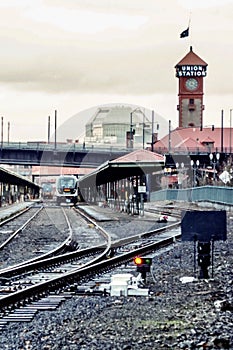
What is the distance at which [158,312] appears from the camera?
36.0 feet

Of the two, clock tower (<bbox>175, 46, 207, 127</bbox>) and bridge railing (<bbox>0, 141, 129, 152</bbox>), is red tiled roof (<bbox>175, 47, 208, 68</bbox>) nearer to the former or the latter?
clock tower (<bbox>175, 46, 207, 127</bbox>)

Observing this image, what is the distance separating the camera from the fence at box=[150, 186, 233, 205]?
174 ft

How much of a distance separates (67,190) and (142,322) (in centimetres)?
7607

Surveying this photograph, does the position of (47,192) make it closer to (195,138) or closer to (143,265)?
(195,138)

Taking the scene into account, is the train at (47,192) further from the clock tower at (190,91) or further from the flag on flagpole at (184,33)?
the flag on flagpole at (184,33)

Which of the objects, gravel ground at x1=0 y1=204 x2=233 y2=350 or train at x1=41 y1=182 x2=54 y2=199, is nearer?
gravel ground at x1=0 y1=204 x2=233 y2=350

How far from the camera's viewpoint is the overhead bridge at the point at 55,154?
10550 cm

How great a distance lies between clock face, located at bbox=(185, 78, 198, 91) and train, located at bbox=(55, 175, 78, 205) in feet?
328

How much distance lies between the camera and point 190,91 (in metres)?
183

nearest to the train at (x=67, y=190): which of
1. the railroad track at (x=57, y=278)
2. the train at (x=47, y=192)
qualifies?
the railroad track at (x=57, y=278)

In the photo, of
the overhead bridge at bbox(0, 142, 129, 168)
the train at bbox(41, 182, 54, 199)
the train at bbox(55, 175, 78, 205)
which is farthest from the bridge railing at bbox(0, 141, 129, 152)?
the train at bbox(41, 182, 54, 199)

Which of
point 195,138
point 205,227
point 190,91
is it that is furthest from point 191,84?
point 205,227

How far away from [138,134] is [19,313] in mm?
164550

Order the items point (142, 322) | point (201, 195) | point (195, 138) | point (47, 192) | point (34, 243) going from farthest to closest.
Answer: point (195, 138) → point (47, 192) → point (201, 195) → point (34, 243) → point (142, 322)
